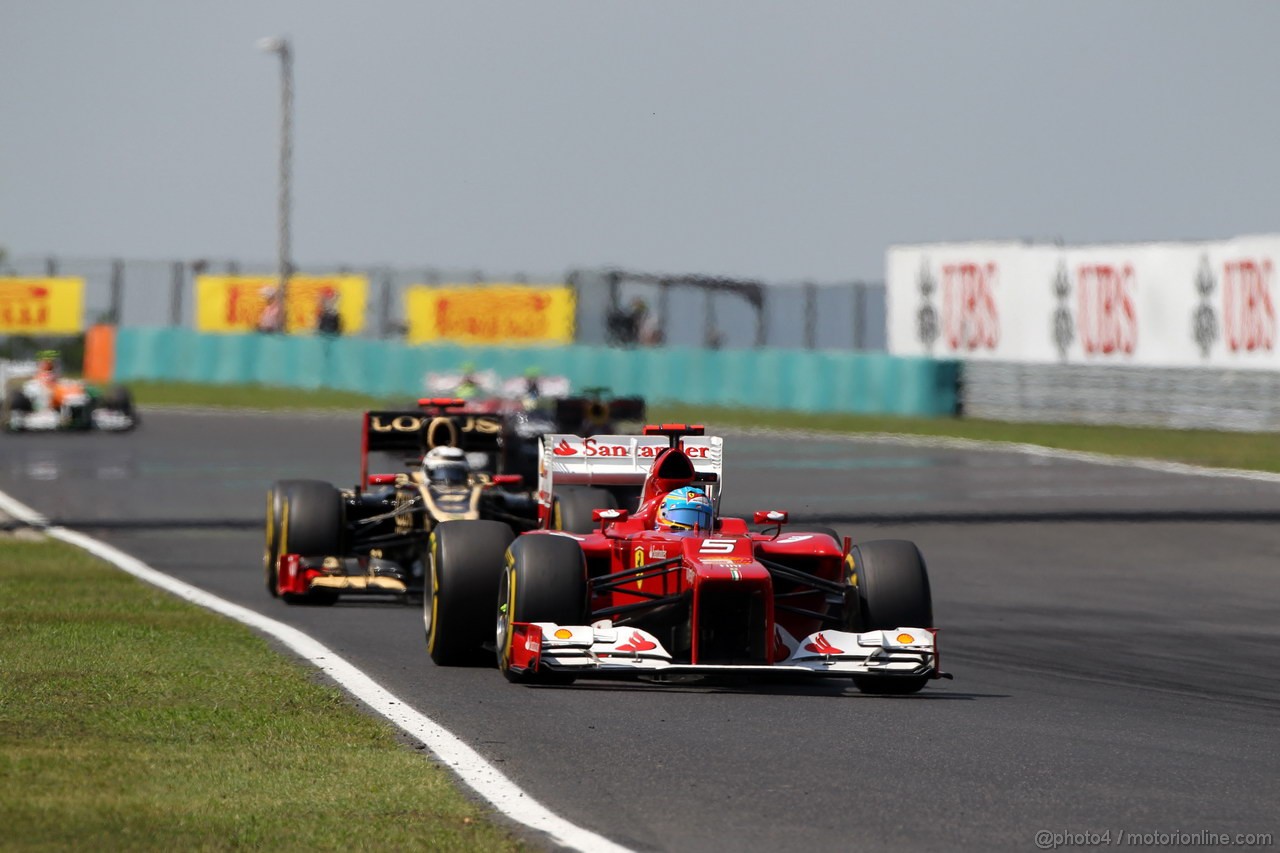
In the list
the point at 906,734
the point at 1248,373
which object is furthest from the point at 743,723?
the point at 1248,373

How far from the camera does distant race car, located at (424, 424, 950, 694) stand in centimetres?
1036

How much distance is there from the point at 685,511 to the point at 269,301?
5072cm

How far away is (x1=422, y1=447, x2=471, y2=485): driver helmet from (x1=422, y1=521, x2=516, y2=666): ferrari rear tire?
3.82 m

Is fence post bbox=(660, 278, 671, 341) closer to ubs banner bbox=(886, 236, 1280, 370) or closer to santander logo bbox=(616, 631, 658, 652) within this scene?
ubs banner bbox=(886, 236, 1280, 370)

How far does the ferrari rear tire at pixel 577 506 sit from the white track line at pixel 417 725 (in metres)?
2.17

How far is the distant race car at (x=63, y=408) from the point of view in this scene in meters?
35.6

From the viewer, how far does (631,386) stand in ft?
151

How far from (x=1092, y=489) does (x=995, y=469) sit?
10.7 feet

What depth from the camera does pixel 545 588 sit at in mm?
10539

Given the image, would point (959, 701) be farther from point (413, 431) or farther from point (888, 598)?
point (413, 431)

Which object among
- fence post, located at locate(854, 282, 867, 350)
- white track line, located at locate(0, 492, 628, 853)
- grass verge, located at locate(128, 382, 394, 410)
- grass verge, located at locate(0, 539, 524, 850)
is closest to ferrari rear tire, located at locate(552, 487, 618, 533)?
white track line, located at locate(0, 492, 628, 853)

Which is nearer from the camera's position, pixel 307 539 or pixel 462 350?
pixel 307 539

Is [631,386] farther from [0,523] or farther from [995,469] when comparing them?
[0,523]

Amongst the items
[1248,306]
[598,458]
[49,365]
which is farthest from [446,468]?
[1248,306]
